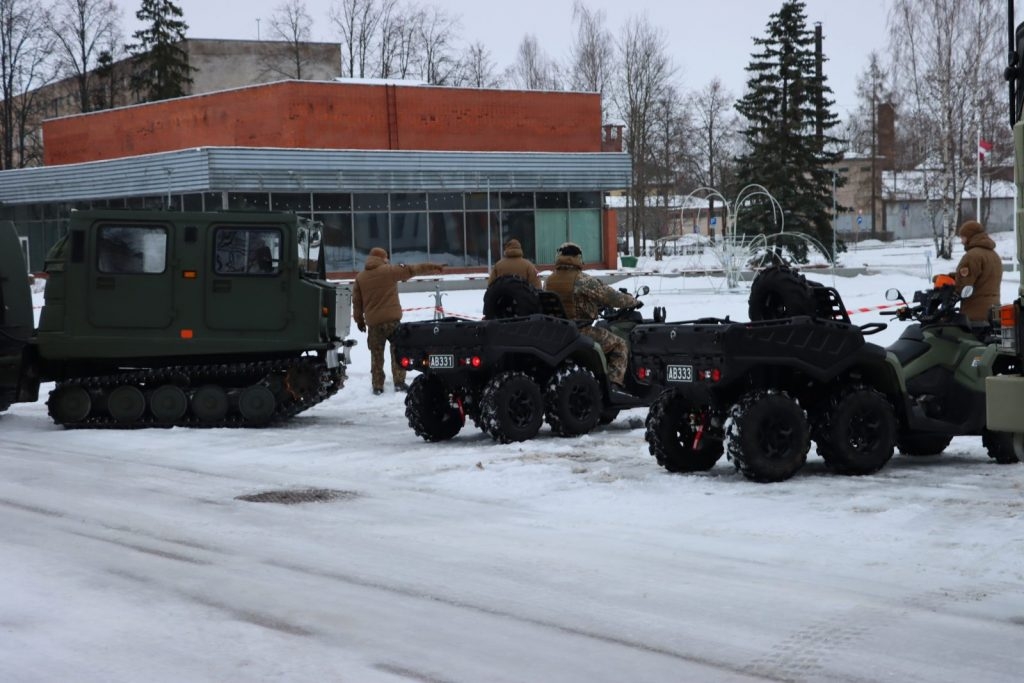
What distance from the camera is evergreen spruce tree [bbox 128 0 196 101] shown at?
71312 mm

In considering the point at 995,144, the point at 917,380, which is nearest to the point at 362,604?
the point at 917,380

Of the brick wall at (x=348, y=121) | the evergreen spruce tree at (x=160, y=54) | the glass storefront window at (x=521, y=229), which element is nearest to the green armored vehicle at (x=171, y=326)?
the brick wall at (x=348, y=121)

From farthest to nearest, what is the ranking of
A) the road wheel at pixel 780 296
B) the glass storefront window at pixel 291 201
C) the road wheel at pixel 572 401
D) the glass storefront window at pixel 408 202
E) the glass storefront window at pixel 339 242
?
the glass storefront window at pixel 408 202
the glass storefront window at pixel 339 242
the glass storefront window at pixel 291 201
the road wheel at pixel 572 401
the road wheel at pixel 780 296

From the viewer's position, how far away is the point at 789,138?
57625mm

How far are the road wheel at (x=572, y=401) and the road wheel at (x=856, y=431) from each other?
10.6 feet

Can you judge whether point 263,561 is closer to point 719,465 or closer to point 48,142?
point 719,465

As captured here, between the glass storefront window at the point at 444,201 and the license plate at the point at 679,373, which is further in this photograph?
the glass storefront window at the point at 444,201

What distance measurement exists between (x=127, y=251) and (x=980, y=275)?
9044 millimetres

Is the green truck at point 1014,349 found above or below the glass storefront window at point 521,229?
below

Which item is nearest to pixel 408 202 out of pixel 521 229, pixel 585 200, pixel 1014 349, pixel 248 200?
pixel 521 229

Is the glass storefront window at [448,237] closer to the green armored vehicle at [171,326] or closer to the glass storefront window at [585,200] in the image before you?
the glass storefront window at [585,200]

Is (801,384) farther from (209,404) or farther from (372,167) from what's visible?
(372,167)

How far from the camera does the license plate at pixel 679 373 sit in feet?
34.9

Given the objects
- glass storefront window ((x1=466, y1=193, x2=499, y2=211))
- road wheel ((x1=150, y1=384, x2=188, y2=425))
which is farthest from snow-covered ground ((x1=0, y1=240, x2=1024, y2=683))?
glass storefront window ((x1=466, y1=193, x2=499, y2=211))
